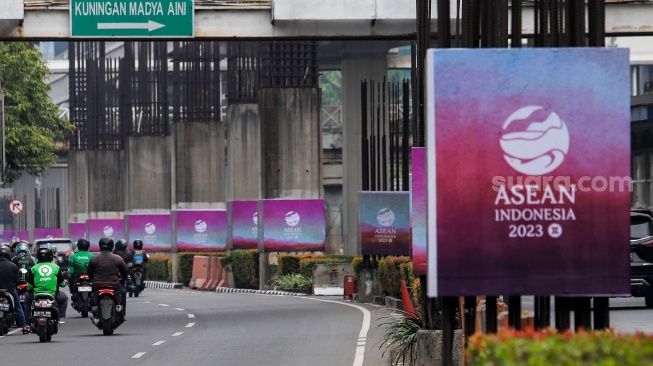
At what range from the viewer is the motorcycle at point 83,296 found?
109 ft

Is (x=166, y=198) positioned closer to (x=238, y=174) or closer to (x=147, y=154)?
(x=147, y=154)

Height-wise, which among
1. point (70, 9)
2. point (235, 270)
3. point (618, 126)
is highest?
point (70, 9)

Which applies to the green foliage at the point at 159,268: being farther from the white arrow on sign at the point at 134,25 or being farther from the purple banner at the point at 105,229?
the white arrow on sign at the point at 134,25

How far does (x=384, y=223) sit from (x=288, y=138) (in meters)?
13.0

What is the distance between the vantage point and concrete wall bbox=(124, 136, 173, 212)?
80.1 meters


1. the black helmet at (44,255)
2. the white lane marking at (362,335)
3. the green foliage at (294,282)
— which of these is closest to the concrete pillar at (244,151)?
the green foliage at (294,282)

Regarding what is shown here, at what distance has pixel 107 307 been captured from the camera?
2777cm

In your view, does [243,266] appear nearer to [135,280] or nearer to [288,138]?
[288,138]

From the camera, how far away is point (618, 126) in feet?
40.0

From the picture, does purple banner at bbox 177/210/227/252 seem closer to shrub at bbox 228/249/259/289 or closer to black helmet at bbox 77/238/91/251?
shrub at bbox 228/249/259/289

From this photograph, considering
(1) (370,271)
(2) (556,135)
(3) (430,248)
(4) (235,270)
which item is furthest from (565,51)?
(4) (235,270)

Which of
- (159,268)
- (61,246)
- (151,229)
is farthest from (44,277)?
(151,229)

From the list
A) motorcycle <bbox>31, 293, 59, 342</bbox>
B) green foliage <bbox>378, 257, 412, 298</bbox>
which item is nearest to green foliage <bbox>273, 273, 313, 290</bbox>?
green foliage <bbox>378, 257, 412, 298</bbox>

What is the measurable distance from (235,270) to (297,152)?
242 inches
